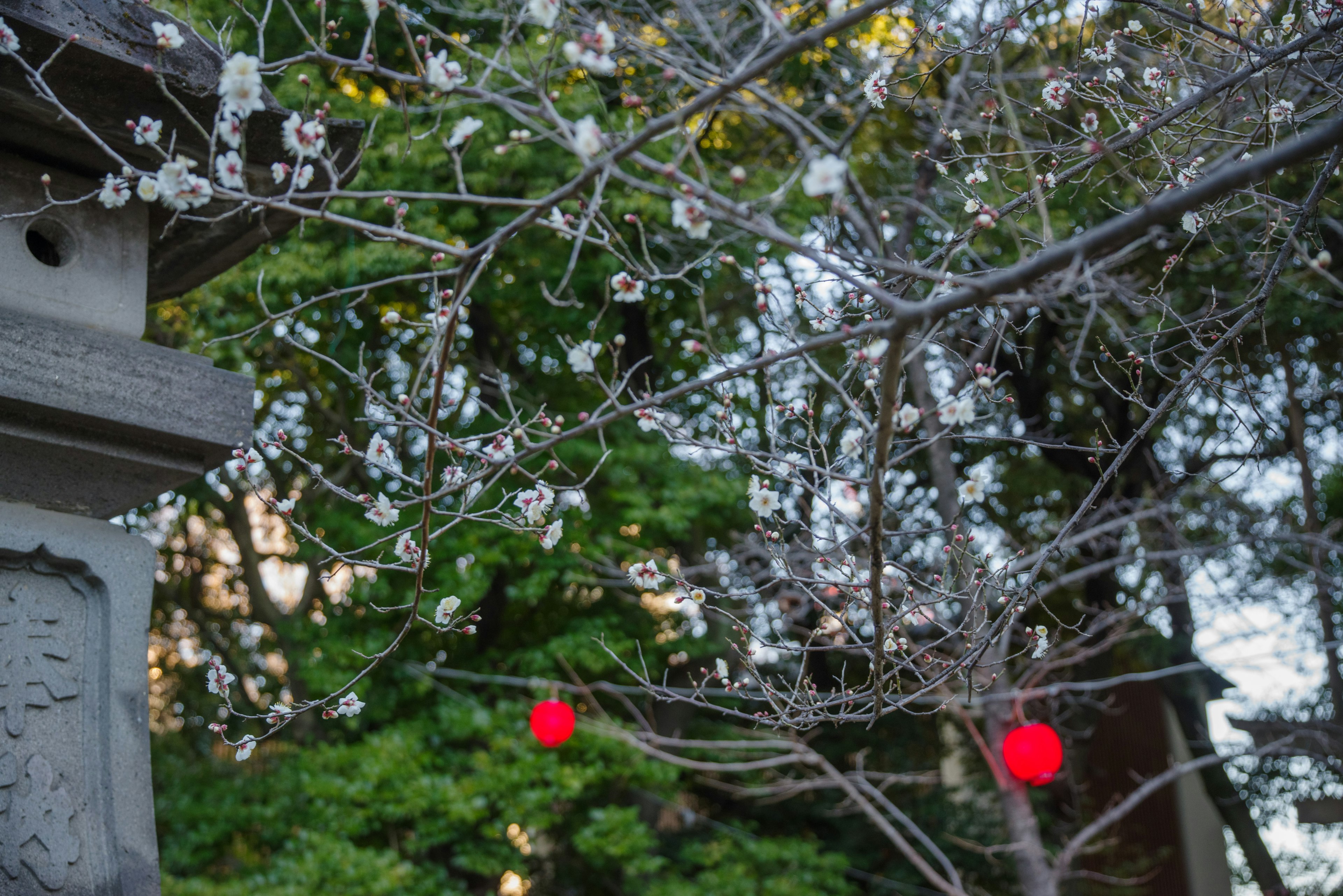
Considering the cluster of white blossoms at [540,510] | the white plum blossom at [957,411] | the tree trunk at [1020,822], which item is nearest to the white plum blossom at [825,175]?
the white plum blossom at [957,411]

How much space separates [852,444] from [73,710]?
1.84 metres

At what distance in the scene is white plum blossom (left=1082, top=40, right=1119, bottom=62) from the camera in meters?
2.94

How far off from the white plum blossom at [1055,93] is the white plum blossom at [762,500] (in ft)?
4.87

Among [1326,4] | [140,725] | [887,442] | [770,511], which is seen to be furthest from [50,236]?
[1326,4]

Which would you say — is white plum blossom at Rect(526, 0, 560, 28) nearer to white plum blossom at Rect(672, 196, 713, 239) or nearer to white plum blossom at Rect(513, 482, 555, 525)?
white plum blossom at Rect(672, 196, 713, 239)

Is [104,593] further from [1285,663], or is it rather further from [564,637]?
[1285,663]

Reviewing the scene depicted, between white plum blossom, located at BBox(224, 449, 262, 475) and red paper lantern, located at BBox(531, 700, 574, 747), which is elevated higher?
white plum blossom, located at BBox(224, 449, 262, 475)

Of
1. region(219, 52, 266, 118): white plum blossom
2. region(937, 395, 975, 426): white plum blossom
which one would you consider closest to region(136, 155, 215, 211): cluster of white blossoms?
region(219, 52, 266, 118): white plum blossom

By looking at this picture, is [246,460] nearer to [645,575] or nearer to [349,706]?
[349,706]

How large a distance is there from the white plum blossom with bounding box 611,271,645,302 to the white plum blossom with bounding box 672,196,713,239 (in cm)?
41

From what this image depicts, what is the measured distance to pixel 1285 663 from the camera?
8195 mm

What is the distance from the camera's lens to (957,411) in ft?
6.66

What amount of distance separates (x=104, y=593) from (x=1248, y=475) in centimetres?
814

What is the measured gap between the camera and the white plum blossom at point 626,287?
223 cm
